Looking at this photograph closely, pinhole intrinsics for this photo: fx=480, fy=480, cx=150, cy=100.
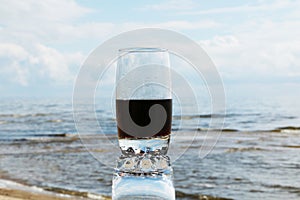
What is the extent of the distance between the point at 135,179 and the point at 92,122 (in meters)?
22.6

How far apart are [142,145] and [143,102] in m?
0.20

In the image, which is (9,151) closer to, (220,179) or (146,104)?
(220,179)

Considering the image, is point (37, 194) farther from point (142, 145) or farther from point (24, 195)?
point (142, 145)

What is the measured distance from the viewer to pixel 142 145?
7.31ft

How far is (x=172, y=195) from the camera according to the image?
91.7 inches

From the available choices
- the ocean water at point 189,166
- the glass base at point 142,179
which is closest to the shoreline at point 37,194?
the ocean water at point 189,166

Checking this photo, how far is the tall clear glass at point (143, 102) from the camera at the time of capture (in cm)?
222

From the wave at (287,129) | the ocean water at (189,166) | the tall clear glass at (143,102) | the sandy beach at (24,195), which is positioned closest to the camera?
the tall clear glass at (143,102)

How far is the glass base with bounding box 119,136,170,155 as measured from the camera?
223cm

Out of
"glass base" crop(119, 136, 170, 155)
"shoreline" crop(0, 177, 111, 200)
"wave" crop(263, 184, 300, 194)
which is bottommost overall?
"shoreline" crop(0, 177, 111, 200)

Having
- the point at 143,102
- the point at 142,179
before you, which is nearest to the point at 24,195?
the point at 142,179

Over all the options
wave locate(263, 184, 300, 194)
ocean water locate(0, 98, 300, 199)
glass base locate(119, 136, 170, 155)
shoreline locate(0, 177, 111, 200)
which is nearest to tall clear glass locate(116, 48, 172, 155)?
glass base locate(119, 136, 170, 155)

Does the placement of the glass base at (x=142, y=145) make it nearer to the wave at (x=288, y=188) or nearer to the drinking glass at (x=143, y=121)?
the drinking glass at (x=143, y=121)

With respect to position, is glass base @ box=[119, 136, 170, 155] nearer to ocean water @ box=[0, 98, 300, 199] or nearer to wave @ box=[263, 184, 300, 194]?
ocean water @ box=[0, 98, 300, 199]
